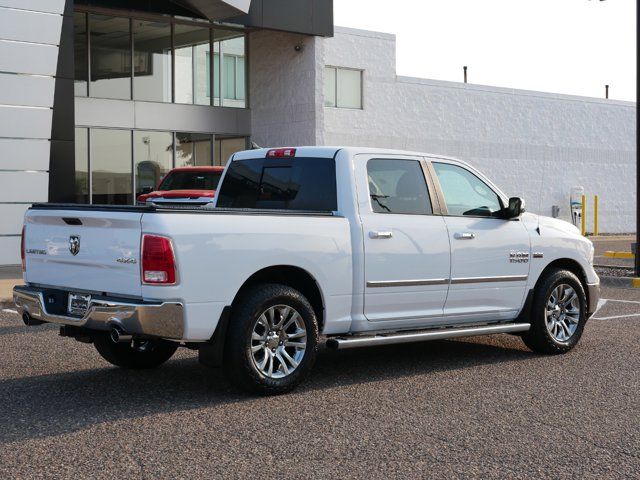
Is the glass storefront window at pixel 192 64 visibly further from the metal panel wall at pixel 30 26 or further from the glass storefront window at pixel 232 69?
the metal panel wall at pixel 30 26

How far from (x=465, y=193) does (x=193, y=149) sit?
2026 centimetres

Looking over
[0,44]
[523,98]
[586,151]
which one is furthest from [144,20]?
[586,151]

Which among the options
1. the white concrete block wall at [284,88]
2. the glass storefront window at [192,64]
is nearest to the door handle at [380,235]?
the white concrete block wall at [284,88]

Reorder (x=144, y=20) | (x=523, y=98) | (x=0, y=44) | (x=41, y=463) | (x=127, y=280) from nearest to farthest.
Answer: (x=41, y=463) → (x=127, y=280) → (x=0, y=44) → (x=144, y=20) → (x=523, y=98)

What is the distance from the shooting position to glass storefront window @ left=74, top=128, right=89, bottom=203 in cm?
2644

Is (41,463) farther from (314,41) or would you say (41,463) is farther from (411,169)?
(314,41)

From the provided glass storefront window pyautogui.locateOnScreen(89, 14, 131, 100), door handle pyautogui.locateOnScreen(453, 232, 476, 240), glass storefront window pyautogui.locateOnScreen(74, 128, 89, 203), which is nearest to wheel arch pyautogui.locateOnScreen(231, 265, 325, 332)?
door handle pyautogui.locateOnScreen(453, 232, 476, 240)

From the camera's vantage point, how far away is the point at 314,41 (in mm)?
28297

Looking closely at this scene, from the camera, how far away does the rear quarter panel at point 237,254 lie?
7055mm

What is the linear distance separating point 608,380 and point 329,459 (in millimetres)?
3404

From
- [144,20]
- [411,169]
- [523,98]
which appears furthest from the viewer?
[523,98]

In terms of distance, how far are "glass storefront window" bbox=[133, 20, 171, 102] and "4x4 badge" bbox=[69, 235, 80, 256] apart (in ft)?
67.3

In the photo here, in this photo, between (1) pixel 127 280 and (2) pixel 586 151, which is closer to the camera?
(1) pixel 127 280

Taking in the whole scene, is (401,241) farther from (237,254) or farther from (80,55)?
(80,55)
